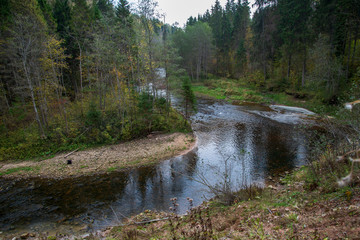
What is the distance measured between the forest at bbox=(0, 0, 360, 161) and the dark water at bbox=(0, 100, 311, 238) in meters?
5.28

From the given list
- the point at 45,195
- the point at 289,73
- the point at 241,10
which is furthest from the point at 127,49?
the point at 241,10

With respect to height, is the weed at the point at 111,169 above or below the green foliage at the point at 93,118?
below

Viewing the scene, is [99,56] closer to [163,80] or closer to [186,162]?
[163,80]

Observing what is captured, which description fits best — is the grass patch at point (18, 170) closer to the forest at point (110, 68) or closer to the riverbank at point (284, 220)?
the forest at point (110, 68)

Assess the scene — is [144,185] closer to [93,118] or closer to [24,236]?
[24,236]

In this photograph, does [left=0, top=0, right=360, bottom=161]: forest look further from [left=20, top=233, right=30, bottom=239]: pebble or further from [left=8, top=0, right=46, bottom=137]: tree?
[left=20, top=233, right=30, bottom=239]: pebble

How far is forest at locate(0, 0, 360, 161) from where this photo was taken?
58.0 ft

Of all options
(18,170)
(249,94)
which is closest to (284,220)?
(18,170)

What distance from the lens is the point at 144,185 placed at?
12.9 metres

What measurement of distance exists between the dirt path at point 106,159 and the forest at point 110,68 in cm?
137

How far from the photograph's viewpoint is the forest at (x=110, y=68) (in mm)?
17672

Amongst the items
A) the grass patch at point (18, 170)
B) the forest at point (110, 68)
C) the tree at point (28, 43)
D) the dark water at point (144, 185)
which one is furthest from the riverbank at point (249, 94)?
the grass patch at point (18, 170)

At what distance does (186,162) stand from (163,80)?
10.5 meters

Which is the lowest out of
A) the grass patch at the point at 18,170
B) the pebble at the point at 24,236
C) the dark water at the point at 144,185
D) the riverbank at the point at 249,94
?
the dark water at the point at 144,185
